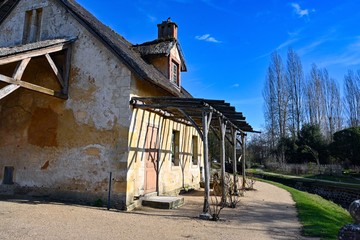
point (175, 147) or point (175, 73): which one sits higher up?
point (175, 73)

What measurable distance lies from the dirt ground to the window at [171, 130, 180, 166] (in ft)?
12.4

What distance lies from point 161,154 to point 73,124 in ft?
11.0

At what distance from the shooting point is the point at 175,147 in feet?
40.6

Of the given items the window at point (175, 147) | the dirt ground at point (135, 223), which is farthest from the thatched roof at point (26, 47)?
the window at point (175, 147)

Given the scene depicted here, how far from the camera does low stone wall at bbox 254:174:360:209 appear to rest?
1561cm

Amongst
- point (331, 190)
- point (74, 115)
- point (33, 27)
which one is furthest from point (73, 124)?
point (331, 190)

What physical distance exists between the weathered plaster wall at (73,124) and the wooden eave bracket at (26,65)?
0.22 m

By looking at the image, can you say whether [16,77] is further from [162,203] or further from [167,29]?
[167,29]

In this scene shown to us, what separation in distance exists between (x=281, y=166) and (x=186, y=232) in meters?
26.2

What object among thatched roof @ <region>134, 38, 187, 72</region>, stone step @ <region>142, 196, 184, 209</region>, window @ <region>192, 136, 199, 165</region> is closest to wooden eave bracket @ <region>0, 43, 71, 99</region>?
thatched roof @ <region>134, 38, 187, 72</region>

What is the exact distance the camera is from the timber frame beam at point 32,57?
22.9 ft

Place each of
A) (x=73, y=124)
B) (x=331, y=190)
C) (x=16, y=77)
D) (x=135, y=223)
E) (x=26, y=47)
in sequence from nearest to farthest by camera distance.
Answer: (x=135, y=223) < (x=16, y=77) < (x=26, y=47) < (x=73, y=124) < (x=331, y=190)

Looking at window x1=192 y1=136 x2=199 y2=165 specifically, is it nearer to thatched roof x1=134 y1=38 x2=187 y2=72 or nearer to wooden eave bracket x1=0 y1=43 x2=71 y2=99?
thatched roof x1=134 y1=38 x2=187 y2=72

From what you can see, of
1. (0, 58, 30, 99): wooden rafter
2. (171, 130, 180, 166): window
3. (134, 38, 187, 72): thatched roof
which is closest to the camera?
(0, 58, 30, 99): wooden rafter
